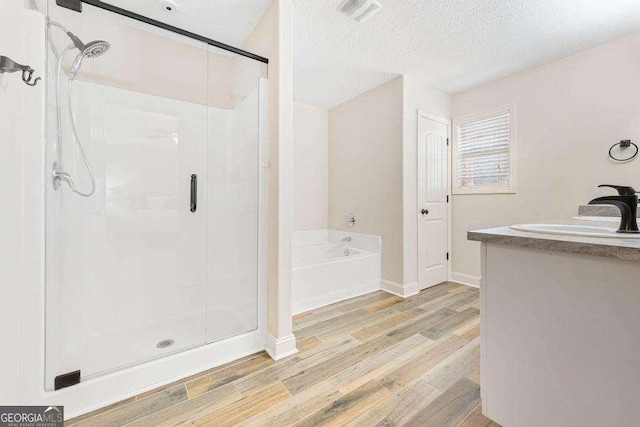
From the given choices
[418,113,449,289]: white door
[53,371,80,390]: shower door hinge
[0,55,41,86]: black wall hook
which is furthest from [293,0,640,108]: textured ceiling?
[53,371,80,390]: shower door hinge

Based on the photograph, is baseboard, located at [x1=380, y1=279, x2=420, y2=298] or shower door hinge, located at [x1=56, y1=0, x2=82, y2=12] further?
baseboard, located at [x1=380, y1=279, x2=420, y2=298]

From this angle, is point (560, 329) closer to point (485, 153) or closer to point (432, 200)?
point (432, 200)

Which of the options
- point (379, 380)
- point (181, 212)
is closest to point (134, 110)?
point (181, 212)

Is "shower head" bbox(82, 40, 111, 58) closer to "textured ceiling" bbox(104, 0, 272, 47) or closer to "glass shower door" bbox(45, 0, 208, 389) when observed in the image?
"glass shower door" bbox(45, 0, 208, 389)

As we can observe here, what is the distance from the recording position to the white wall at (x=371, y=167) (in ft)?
9.89

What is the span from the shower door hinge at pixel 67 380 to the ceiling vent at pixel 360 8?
9.10 ft

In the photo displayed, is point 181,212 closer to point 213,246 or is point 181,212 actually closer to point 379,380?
point 213,246

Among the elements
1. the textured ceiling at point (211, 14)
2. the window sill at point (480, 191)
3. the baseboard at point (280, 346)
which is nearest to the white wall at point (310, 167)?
the textured ceiling at point (211, 14)

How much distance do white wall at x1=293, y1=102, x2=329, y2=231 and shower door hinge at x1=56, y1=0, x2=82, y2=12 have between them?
244cm

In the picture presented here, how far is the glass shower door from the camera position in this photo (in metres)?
1.49

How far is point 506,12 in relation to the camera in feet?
6.33

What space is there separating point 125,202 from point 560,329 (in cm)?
261

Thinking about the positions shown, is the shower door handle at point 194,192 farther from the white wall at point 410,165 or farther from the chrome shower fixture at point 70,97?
the white wall at point 410,165

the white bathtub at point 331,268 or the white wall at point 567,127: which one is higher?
the white wall at point 567,127
